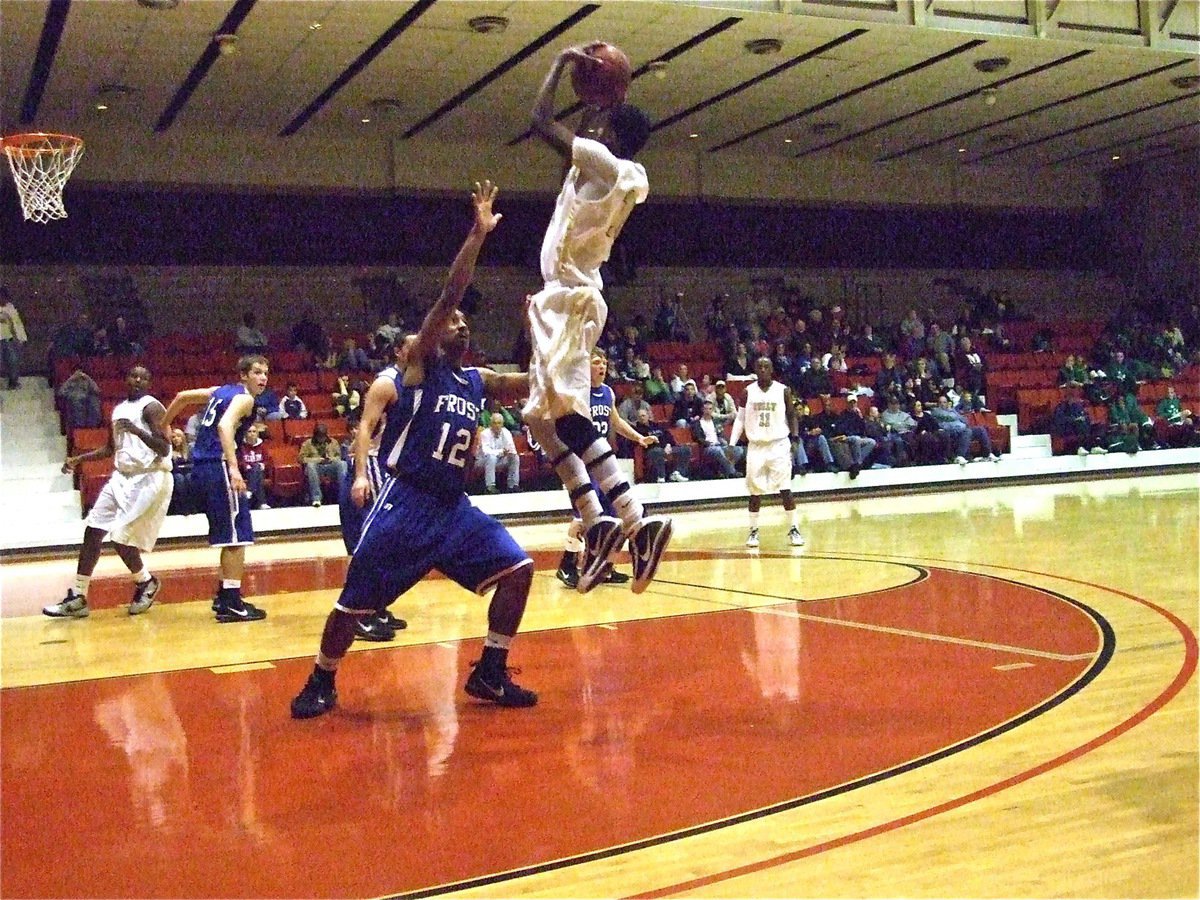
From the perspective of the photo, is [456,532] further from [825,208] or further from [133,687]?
[825,208]

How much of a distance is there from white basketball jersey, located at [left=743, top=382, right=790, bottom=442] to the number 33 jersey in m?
6.62

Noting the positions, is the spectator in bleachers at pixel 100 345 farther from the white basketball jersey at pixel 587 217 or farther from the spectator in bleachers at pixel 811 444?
the white basketball jersey at pixel 587 217

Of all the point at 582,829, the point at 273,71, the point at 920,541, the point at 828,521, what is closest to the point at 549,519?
the point at 828,521

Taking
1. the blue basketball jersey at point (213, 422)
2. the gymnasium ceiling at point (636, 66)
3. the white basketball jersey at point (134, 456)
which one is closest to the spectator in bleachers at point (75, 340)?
the gymnasium ceiling at point (636, 66)

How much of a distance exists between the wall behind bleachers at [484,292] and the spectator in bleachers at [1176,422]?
558 centimetres

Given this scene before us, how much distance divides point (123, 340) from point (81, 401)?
209cm

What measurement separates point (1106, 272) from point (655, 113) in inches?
525

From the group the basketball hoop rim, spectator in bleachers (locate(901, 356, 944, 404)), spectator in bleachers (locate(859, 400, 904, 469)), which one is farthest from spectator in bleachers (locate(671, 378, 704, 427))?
the basketball hoop rim

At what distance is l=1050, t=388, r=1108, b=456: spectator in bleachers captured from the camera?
20.2 m

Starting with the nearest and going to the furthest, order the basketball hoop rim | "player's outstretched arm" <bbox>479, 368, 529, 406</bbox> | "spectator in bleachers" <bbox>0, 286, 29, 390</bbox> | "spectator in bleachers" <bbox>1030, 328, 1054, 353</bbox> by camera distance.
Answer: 1. "player's outstretched arm" <bbox>479, 368, 529, 406</bbox>
2. the basketball hoop rim
3. "spectator in bleachers" <bbox>0, 286, 29, 390</bbox>
4. "spectator in bleachers" <bbox>1030, 328, 1054, 353</bbox>

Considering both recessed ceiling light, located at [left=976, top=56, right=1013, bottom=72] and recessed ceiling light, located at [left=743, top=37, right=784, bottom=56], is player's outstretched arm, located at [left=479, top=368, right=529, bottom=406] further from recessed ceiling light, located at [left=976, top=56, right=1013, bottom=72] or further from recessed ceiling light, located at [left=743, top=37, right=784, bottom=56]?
recessed ceiling light, located at [left=976, top=56, right=1013, bottom=72]

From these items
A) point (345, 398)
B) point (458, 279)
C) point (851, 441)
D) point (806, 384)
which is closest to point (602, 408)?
point (458, 279)

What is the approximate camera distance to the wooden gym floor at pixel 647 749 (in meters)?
3.32

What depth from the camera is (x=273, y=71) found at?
54.6 ft
